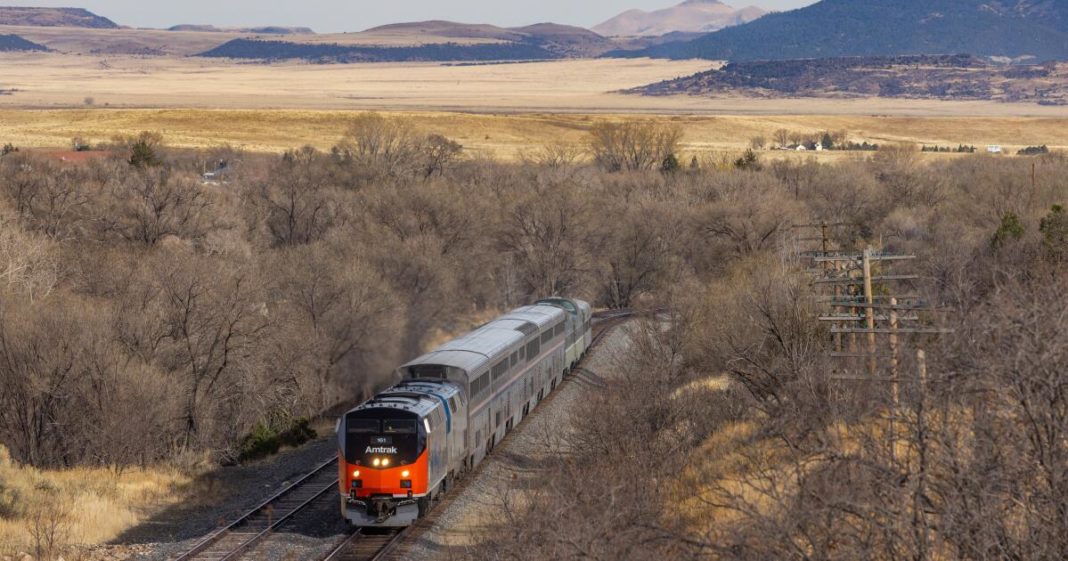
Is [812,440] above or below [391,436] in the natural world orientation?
above

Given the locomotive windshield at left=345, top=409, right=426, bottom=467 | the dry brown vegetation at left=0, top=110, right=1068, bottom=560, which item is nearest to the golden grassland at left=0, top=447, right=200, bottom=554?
the dry brown vegetation at left=0, top=110, right=1068, bottom=560

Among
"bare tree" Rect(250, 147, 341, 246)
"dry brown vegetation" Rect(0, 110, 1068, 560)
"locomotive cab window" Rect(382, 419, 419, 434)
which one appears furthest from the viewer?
"bare tree" Rect(250, 147, 341, 246)

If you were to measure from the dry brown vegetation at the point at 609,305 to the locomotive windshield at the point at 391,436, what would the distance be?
2.30 m

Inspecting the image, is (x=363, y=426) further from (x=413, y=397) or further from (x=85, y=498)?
(x=85, y=498)

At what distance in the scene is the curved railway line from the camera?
24031 millimetres

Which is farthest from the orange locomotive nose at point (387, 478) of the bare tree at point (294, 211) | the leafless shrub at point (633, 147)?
the leafless shrub at point (633, 147)

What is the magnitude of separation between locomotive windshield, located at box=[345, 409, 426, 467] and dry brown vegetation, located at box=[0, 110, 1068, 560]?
7.56 ft

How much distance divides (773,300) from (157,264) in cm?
2476

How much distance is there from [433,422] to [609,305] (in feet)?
168

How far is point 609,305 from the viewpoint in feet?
251

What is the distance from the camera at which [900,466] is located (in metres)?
12.8

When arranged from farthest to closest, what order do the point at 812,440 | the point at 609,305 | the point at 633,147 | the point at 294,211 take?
the point at 633,147 < the point at 609,305 < the point at 294,211 < the point at 812,440

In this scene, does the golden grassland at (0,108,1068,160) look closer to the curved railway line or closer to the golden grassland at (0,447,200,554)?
the golden grassland at (0,447,200,554)

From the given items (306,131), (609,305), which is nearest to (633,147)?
(609,305)
